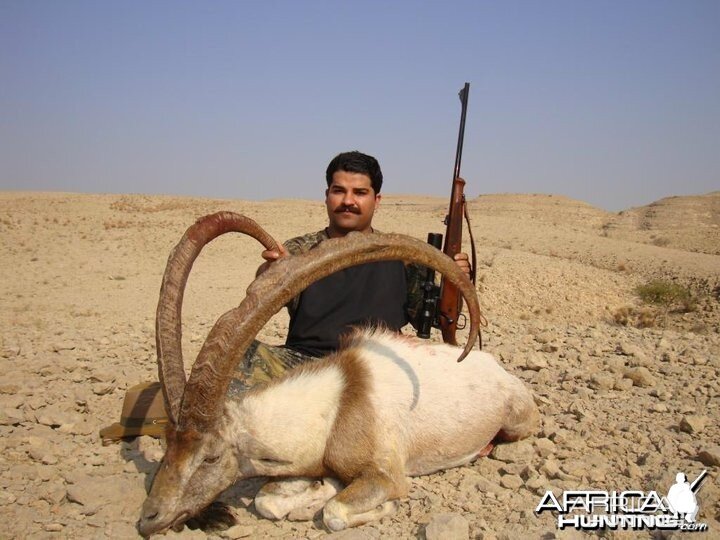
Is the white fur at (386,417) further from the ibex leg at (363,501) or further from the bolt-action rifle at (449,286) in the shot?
the bolt-action rifle at (449,286)

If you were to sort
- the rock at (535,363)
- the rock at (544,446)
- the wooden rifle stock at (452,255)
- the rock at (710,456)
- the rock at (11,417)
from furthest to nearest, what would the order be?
the rock at (535,363)
the wooden rifle stock at (452,255)
the rock at (11,417)
the rock at (544,446)
the rock at (710,456)

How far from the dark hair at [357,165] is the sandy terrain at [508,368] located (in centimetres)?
241

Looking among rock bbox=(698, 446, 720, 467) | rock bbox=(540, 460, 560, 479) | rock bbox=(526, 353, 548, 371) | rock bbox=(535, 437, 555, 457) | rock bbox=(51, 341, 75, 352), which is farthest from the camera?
rock bbox=(51, 341, 75, 352)

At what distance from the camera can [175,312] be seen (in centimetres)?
322

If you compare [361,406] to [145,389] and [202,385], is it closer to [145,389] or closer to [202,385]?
[202,385]

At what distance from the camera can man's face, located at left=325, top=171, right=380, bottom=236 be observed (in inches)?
177

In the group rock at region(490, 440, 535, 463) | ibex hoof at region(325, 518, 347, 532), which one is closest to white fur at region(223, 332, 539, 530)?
ibex hoof at region(325, 518, 347, 532)

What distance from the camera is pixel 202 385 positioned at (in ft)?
9.50

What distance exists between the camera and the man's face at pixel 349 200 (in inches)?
177

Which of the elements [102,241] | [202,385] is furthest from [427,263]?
[102,241]

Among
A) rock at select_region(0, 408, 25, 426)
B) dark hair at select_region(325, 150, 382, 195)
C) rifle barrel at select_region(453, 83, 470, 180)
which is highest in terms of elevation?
rifle barrel at select_region(453, 83, 470, 180)

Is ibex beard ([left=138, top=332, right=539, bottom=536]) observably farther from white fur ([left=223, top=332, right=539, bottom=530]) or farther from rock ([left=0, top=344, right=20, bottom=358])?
rock ([left=0, top=344, right=20, bottom=358])

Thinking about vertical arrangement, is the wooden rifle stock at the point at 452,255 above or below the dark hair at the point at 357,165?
below

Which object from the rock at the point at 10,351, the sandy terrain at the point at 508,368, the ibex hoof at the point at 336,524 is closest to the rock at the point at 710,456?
the sandy terrain at the point at 508,368
